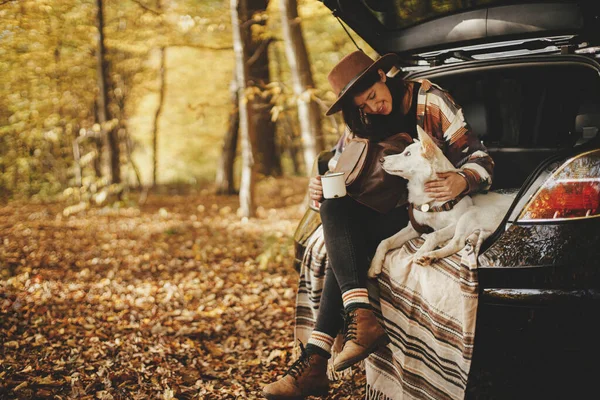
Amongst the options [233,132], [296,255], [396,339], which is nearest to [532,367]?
[396,339]

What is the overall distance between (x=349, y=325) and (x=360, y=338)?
0.10m

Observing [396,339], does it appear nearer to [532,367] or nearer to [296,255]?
[532,367]

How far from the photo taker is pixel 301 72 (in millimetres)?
6355

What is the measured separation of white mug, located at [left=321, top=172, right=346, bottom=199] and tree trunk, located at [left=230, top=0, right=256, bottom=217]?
4635 millimetres

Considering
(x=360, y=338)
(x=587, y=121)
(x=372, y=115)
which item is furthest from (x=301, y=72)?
(x=360, y=338)

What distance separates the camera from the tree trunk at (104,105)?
924 cm

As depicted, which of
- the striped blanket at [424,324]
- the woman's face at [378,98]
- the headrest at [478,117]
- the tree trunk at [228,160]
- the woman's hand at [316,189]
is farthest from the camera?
the tree trunk at [228,160]

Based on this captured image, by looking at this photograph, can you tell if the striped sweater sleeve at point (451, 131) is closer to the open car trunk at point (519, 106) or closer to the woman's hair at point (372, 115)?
the woman's hair at point (372, 115)

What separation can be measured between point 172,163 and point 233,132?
881 centimetres

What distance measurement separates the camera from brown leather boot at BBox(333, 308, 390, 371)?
7.79 ft

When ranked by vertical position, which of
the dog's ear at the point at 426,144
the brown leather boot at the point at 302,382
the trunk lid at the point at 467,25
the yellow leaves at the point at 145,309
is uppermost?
the trunk lid at the point at 467,25

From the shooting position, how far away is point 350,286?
8.29 ft

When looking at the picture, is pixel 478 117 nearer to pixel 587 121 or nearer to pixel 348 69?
pixel 587 121

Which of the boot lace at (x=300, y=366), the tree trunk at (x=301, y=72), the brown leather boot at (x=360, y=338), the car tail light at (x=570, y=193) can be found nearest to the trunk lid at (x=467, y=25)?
the car tail light at (x=570, y=193)
